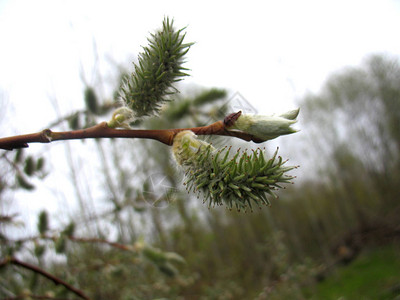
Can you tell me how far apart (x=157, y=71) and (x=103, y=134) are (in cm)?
25

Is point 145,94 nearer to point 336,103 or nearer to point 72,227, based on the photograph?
point 72,227

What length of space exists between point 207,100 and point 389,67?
1135 cm

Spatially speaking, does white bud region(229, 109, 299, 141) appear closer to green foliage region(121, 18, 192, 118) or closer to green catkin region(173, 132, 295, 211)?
green catkin region(173, 132, 295, 211)

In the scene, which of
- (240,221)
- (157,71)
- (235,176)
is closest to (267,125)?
(235,176)

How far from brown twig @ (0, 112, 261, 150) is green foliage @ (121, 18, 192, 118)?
11cm

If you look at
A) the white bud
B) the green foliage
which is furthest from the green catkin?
the green foliage

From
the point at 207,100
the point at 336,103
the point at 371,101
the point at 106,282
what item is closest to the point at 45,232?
the point at 106,282

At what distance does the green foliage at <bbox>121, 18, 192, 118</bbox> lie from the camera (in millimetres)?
771

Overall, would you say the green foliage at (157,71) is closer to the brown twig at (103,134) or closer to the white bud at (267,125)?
the brown twig at (103,134)

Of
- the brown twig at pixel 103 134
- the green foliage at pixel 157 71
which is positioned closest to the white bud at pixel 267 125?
the brown twig at pixel 103 134

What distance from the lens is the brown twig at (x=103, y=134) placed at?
72cm

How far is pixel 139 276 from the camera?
119 inches

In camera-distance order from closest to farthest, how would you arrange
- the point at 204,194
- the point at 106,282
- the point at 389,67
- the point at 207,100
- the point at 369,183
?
the point at 204,194, the point at 207,100, the point at 106,282, the point at 389,67, the point at 369,183

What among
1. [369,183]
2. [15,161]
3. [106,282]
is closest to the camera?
[15,161]
